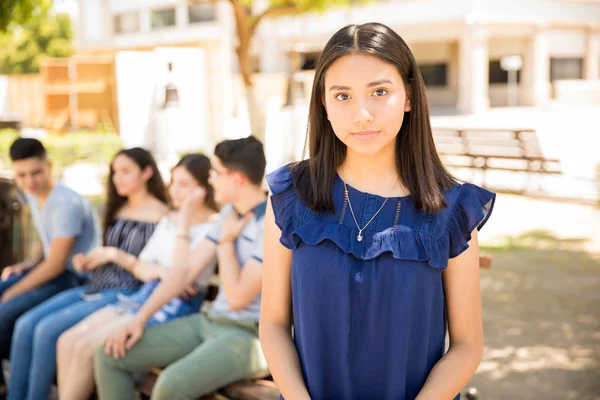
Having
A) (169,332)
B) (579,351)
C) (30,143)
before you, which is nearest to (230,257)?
(169,332)

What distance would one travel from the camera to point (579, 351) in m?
5.31

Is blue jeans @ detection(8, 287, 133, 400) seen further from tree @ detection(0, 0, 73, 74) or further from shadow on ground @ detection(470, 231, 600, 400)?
tree @ detection(0, 0, 73, 74)

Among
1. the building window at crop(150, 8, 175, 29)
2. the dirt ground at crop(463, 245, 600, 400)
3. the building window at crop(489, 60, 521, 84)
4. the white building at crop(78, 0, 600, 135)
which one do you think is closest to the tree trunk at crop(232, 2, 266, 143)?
the dirt ground at crop(463, 245, 600, 400)

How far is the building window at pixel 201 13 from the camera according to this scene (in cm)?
4012

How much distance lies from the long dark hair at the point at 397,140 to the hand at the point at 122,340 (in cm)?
150

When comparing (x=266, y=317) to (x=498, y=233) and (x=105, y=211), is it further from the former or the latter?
(x=498, y=233)

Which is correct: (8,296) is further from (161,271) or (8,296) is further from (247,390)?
(247,390)

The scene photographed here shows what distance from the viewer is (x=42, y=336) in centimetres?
375

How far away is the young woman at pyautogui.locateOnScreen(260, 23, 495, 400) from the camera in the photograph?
194 centimetres

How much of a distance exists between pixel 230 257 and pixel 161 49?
1070cm

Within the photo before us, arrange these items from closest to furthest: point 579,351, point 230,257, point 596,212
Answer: point 230,257
point 579,351
point 596,212

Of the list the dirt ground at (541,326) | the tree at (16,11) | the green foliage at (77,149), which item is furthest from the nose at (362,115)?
the green foliage at (77,149)

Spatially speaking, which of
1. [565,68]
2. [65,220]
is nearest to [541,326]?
[65,220]

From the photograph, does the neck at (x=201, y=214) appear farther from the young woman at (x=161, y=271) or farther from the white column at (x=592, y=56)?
the white column at (x=592, y=56)
